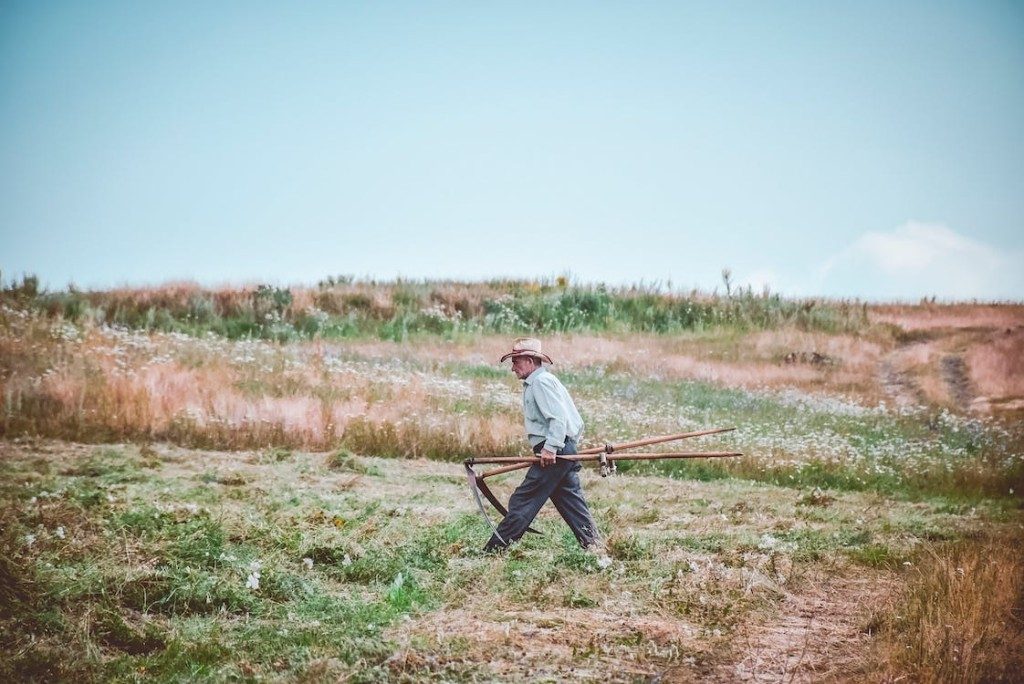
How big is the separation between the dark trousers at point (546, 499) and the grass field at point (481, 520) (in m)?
0.28

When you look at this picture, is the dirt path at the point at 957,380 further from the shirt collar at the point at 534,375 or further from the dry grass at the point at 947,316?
the shirt collar at the point at 534,375

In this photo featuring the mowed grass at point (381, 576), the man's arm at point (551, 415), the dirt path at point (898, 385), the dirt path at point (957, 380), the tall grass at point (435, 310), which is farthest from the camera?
the tall grass at point (435, 310)

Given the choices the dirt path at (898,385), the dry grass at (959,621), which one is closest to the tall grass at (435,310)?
the dirt path at (898,385)

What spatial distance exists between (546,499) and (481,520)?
1622 mm

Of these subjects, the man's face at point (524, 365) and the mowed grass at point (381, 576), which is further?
the man's face at point (524, 365)

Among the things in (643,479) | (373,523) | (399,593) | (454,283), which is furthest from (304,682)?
(454,283)

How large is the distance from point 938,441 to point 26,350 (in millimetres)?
15641

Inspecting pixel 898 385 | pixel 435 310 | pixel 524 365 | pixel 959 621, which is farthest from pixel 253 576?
pixel 435 310

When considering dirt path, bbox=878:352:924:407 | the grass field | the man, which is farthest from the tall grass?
the man

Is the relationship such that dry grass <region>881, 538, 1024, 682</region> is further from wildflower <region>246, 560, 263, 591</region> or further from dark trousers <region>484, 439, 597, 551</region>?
wildflower <region>246, 560, 263, 591</region>

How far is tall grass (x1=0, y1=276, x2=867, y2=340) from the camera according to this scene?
20.6 metres

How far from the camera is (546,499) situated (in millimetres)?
6891

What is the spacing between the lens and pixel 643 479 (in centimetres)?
1171

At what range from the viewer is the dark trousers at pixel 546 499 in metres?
6.85
